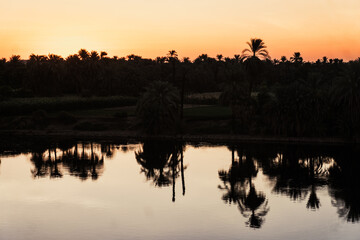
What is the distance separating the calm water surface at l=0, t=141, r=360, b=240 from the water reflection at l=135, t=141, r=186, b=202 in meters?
0.12

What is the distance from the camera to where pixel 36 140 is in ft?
240

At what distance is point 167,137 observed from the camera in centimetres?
7412

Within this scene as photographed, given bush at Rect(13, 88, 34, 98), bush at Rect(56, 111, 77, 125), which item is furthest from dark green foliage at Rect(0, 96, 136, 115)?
bush at Rect(13, 88, 34, 98)

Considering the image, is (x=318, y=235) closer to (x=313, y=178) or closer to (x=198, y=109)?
(x=313, y=178)

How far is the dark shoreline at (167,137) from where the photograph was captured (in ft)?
226

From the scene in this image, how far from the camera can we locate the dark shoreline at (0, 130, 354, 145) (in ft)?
226

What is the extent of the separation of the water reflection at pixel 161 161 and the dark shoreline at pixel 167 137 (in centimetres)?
593

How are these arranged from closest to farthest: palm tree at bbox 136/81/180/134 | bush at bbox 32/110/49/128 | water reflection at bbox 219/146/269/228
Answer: water reflection at bbox 219/146/269/228 < palm tree at bbox 136/81/180/134 < bush at bbox 32/110/49/128

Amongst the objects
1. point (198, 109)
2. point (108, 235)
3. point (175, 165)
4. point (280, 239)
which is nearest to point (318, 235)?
point (280, 239)

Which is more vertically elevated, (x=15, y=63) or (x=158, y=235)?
(x=15, y=63)

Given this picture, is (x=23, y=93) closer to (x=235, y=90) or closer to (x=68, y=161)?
(x=235, y=90)

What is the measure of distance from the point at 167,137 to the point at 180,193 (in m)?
34.7

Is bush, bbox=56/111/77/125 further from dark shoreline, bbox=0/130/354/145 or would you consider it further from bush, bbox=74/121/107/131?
dark shoreline, bbox=0/130/354/145

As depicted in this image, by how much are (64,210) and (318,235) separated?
1778 centimetres
